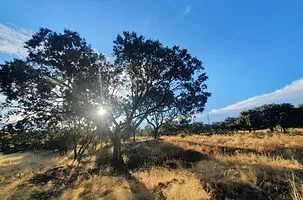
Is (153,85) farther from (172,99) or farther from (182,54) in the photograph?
(182,54)

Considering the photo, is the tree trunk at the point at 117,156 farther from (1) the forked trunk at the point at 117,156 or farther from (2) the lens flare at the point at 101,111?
(2) the lens flare at the point at 101,111

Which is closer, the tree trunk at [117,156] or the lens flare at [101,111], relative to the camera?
the tree trunk at [117,156]

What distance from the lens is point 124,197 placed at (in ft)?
18.6

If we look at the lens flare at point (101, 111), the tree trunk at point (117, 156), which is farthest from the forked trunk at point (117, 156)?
the lens flare at point (101, 111)

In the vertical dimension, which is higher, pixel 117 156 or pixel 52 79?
pixel 52 79

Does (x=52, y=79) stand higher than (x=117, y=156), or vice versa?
(x=52, y=79)

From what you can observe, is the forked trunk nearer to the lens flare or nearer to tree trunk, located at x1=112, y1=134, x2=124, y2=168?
tree trunk, located at x1=112, y1=134, x2=124, y2=168

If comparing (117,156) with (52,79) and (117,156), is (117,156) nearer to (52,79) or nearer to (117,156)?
(117,156)

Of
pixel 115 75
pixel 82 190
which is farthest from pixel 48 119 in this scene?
pixel 82 190

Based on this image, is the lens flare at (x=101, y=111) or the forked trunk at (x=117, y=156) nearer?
the forked trunk at (x=117, y=156)

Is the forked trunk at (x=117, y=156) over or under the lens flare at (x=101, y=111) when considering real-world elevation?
under

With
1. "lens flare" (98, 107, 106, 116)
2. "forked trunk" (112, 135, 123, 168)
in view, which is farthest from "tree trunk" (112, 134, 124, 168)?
"lens flare" (98, 107, 106, 116)

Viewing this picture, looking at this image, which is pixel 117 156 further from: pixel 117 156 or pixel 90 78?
pixel 90 78

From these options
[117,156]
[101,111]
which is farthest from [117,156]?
[101,111]
